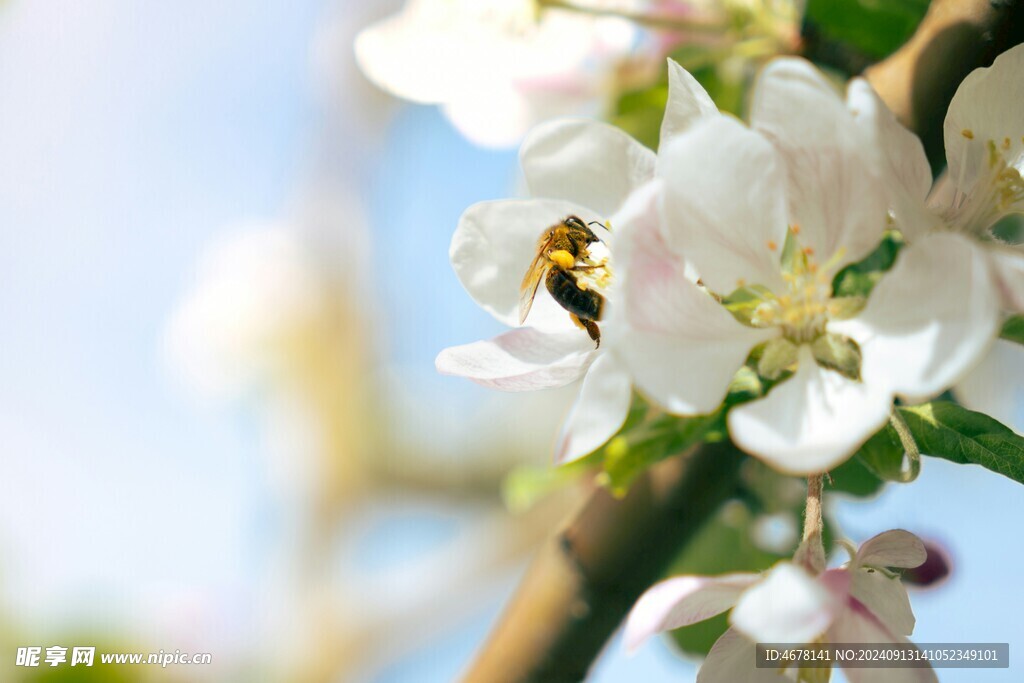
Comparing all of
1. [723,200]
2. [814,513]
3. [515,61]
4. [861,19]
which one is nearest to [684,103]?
[723,200]

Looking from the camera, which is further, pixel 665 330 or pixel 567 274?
pixel 567 274

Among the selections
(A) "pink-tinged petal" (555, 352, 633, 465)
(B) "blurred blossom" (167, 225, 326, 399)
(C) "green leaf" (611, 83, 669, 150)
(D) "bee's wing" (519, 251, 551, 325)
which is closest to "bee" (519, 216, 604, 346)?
(D) "bee's wing" (519, 251, 551, 325)

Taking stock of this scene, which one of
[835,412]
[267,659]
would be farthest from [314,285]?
[835,412]

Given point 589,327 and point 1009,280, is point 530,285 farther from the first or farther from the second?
point 1009,280

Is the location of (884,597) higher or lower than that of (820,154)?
lower

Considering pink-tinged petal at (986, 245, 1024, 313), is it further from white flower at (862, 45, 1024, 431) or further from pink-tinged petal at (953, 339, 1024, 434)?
pink-tinged petal at (953, 339, 1024, 434)

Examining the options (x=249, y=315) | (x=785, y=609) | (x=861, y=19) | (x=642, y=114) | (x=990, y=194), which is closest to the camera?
(x=785, y=609)

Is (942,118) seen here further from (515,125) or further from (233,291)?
(233,291)
